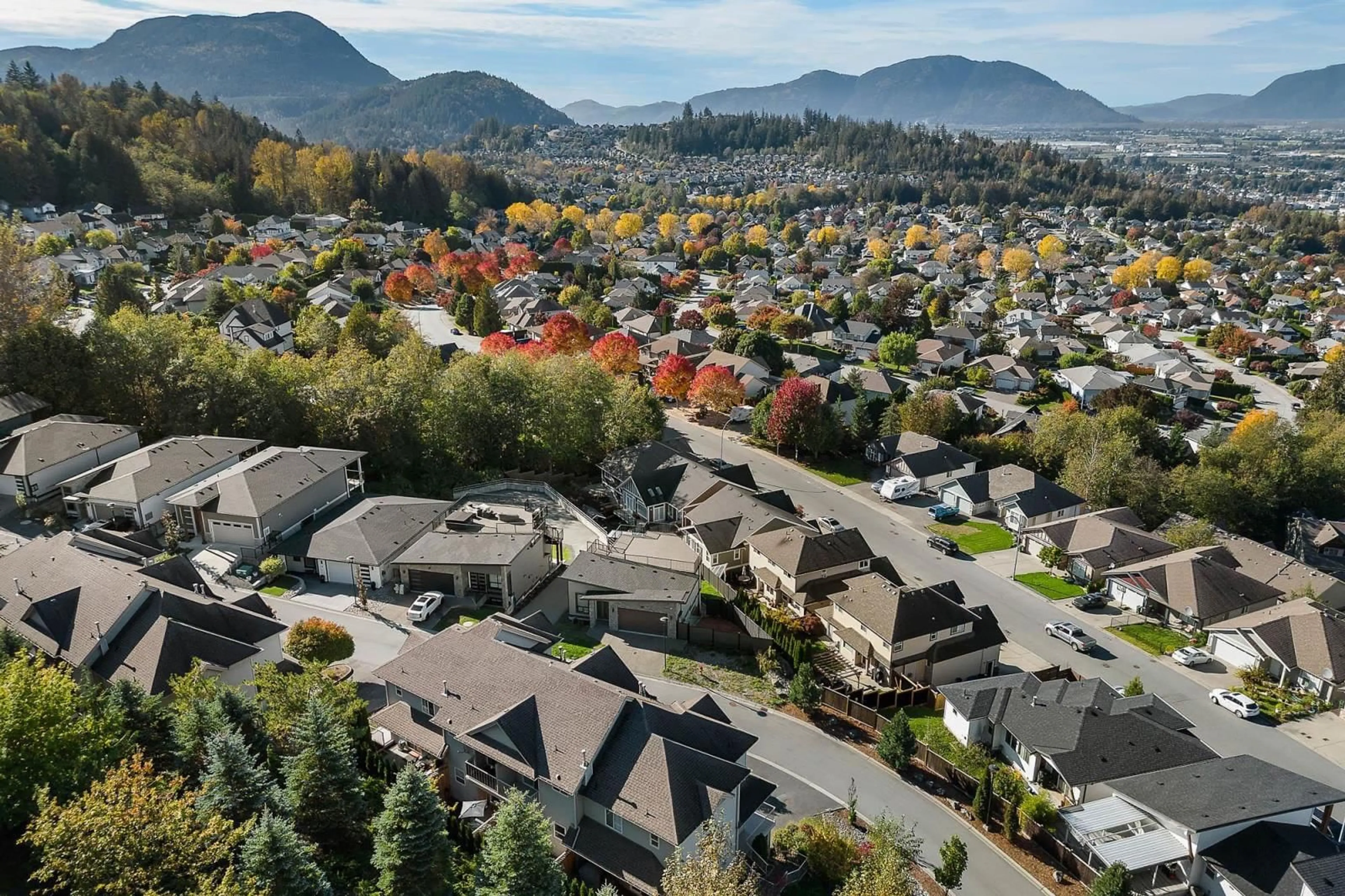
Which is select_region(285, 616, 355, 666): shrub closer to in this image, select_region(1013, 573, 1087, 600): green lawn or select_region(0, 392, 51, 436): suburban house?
select_region(0, 392, 51, 436): suburban house

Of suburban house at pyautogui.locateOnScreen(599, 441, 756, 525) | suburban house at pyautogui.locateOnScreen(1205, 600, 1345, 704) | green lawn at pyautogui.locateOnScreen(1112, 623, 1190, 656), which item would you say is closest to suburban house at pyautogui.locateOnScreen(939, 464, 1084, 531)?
green lawn at pyautogui.locateOnScreen(1112, 623, 1190, 656)

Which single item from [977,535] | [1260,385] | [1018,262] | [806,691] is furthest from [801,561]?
[1018,262]

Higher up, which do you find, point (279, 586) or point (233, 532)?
point (233, 532)

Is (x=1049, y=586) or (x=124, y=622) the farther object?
(x=1049, y=586)

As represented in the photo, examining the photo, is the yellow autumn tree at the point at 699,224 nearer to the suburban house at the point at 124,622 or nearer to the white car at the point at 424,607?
the white car at the point at 424,607

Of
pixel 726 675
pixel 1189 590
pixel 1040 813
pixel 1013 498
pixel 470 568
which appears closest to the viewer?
pixel 1040 813

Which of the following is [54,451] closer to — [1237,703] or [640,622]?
[640,622]

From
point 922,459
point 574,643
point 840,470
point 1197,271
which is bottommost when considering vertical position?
point 840,470
